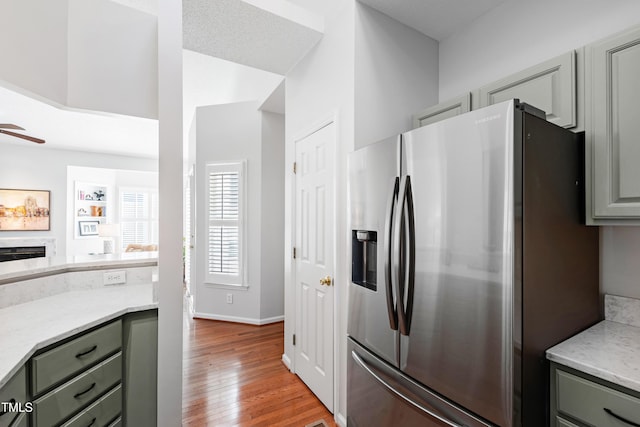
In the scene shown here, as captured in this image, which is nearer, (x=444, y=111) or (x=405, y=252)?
(x=405, y=252)

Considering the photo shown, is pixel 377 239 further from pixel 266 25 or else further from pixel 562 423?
pixel 266 25

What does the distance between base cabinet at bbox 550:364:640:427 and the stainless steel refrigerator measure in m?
0.04

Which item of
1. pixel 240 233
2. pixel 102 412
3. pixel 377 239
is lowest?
pixel 102 412

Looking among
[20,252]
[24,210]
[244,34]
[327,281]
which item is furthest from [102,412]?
[24,210]

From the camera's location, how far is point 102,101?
1.96 metres

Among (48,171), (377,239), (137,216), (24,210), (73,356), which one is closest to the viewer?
(73,356)

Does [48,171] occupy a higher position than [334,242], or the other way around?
[48,171]

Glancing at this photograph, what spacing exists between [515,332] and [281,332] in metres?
3.12

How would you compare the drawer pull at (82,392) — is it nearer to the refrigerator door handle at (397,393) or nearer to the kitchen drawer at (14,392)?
the kitchen drawer at (14,392)

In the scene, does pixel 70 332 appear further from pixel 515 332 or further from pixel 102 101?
pixel 515 332

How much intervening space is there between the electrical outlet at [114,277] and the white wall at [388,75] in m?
1.90

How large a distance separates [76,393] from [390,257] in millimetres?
1600

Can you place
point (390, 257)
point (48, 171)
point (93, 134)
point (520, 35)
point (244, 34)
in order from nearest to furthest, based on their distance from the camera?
point (390, 257), point (520, 35), point (244, 34), point (93, 134), point (48, 171)

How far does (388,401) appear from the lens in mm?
1513
